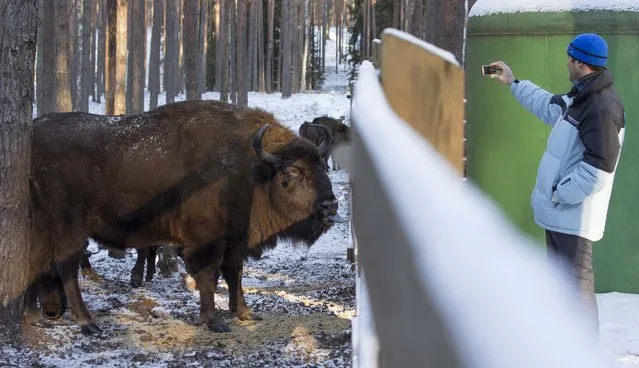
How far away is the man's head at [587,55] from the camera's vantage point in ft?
15.5

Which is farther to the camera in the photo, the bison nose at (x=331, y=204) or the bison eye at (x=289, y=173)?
the bison eye at (x=289, y=173)

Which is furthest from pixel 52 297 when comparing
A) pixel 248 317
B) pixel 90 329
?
pixel 248 317

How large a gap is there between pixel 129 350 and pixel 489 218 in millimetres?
6513

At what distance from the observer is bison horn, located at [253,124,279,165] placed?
8258mm

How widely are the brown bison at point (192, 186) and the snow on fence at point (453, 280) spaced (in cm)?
658

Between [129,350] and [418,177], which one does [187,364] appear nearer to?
[129,350]

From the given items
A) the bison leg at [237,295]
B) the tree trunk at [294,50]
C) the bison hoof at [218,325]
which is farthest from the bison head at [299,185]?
the tree trunk at [294,50]

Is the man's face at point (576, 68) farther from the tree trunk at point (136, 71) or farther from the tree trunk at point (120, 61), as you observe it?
the tree trunk at point (136, 71)

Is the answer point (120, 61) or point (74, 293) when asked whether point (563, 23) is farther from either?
point (120, 61)

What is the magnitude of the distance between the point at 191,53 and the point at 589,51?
346 inches

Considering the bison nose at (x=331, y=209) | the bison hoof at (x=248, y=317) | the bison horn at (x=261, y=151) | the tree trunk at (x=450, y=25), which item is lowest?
the bison hoof at (x=248, y=317)

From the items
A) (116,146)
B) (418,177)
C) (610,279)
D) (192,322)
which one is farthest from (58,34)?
(418,177)

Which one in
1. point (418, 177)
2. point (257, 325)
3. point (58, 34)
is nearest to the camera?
point (418, 177)

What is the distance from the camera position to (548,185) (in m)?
4.95
